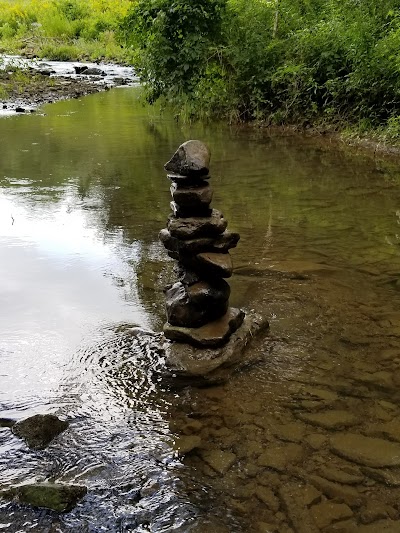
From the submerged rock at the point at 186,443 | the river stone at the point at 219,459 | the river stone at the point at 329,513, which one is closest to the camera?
the river stone at the point at 329,513

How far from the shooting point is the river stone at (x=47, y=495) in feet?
10.1

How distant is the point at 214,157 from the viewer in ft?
41.6

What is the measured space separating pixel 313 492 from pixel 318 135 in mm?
13085

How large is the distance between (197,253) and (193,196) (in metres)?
0.48

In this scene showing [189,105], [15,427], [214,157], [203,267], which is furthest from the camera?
[189,105]

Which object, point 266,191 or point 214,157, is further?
point 214,157

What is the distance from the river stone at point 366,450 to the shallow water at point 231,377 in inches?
0.7

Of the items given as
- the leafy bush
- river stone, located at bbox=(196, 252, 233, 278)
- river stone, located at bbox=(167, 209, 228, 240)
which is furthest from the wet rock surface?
the leafy bush

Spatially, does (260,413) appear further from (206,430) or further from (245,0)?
(245,0)

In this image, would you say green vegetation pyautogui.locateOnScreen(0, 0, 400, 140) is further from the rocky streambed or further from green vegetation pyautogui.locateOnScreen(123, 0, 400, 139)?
the rocky streambed

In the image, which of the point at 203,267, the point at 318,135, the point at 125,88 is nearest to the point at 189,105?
the point at 318,135

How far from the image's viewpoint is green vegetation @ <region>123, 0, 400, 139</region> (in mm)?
13688

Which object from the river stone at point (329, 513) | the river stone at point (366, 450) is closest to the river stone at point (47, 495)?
the river stone at point (329, 513)

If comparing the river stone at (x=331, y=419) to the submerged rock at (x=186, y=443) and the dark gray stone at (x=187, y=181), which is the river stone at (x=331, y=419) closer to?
the submerged rock at (x=186, y=443)
